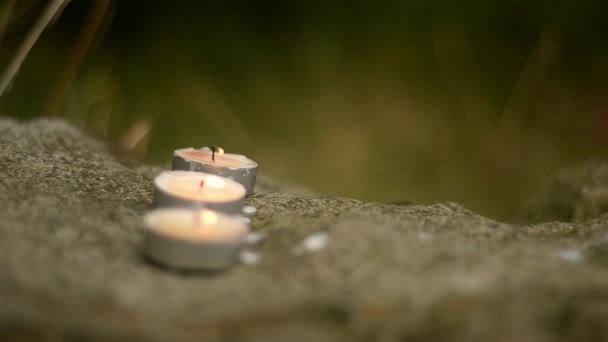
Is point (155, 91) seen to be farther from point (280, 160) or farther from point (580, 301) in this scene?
point (580, 301)

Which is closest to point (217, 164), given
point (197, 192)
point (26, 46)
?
point (197, 192)

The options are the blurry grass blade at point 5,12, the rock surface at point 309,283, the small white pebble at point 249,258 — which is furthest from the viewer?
the blurry grass blade at point 5,12

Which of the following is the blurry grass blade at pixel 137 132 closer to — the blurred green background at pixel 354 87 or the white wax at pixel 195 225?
the blurred green background at pixel 354 87

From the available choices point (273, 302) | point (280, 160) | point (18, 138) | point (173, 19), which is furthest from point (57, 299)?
point (173, 19)

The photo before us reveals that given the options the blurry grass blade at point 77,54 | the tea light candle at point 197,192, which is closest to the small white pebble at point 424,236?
the tea light candle at point 197,192

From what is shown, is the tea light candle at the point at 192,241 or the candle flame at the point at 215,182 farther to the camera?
the candle flame at the point at 215,182

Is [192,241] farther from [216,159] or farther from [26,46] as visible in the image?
[26,46]
